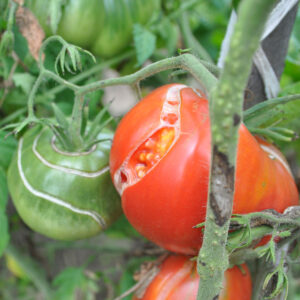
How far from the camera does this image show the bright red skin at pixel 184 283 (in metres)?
0.49

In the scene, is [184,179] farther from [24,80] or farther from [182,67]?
[24,80]

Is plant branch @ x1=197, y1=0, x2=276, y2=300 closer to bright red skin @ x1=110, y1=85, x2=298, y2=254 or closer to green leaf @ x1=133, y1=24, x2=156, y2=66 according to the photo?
bright red skin @ x1=110, y1=85, x2=298, y2=254

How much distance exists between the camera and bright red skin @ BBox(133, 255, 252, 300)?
0.49 m

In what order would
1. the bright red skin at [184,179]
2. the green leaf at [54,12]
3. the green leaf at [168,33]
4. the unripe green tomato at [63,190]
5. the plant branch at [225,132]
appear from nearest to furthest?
the plant branch at [225,132] < the bright red skin at [184,179] < the unripe green tomato at [63,190] < the green leaf at [54,12] < the green leaf at [168,33]

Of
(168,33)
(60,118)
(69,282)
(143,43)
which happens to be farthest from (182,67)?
(69,282)

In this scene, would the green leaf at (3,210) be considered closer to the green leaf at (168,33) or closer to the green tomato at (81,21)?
the green tomato at (81,21)

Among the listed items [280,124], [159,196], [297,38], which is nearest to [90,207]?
[159,196]

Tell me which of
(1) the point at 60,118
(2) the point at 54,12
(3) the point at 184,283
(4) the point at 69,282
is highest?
(2) the point at 54,12

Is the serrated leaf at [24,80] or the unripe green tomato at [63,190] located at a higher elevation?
the serrated leaf at [24,80]

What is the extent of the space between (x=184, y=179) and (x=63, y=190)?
0.18 metres

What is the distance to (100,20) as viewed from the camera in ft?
2.32

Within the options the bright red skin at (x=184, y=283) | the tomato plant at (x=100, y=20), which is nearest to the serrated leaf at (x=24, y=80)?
the tomato plant at (x=100, y=20)

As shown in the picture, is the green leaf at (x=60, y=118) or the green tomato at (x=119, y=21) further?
the green tomato at (x=119, y=21)

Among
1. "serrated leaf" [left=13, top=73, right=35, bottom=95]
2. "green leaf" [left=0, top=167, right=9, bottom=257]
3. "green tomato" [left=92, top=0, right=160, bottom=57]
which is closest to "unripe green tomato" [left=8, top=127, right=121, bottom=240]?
"green leaf" [left=0, top=167, right=9, bottom=257]
